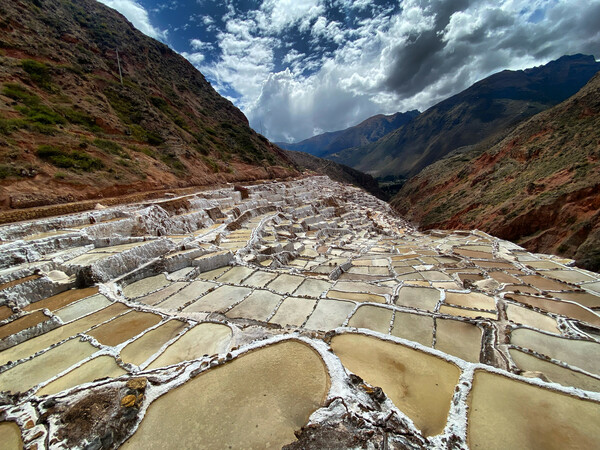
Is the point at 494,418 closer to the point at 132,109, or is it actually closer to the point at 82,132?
the point at 82,132

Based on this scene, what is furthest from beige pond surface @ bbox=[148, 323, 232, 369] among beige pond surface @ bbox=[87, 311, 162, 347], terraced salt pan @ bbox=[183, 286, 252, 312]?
terraced salt pan @ bbox=[183, 286, 252, 312]

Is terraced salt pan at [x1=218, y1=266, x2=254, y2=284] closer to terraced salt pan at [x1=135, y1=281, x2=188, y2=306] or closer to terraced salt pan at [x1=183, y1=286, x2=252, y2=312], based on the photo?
terraced salt pan at [x1=183, y1=286, x2=252, y2=312]

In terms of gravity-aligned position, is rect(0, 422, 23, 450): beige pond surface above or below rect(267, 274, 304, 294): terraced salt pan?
above

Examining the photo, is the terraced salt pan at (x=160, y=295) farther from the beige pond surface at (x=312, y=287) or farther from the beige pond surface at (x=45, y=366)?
the beige pond surface at (x=312, y=287)

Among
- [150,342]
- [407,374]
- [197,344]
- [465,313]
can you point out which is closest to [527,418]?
[407,374]

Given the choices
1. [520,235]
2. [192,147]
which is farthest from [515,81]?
[192,147]

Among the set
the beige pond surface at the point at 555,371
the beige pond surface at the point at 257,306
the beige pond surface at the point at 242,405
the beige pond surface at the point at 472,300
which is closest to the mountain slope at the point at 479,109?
the beige pond surface at the point at 472,300
